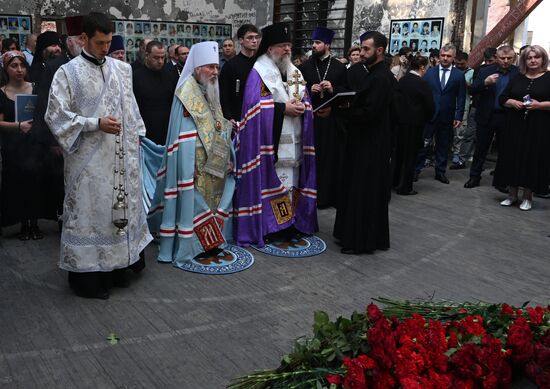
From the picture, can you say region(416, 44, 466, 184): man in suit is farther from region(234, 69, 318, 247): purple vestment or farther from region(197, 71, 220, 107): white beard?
region(197, 71, 220, 107): white beard

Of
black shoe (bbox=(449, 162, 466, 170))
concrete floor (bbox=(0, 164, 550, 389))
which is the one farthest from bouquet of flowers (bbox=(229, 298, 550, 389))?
black shoe (bbox=(449, 162, 466, 170))

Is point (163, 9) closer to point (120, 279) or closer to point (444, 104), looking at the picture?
point (444, 104)

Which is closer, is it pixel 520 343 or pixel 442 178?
pixel 520 343

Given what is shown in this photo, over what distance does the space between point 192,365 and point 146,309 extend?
91 centimetres

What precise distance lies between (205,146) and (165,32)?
28.0 feet

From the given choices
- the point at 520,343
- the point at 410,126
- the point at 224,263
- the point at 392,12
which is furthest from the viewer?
the point at 392,12

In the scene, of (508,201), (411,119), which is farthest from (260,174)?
(508,201)

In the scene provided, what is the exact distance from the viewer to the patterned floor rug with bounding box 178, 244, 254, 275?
200 inches

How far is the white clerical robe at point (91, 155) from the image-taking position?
4121 millimetres

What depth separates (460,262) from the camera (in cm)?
560

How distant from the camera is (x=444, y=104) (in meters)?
9.23

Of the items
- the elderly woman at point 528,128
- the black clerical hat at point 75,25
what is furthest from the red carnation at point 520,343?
the elderly woman at point 528,128

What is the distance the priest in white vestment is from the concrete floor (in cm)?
33

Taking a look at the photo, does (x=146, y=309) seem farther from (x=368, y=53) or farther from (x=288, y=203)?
(x=368, y=53)
